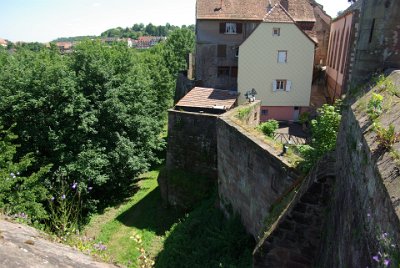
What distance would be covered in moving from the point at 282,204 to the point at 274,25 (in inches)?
697

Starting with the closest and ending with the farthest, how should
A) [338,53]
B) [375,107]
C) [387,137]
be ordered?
[387,137]
[375,107]
[338,53]

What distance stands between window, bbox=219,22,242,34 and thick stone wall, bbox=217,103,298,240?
15.8m

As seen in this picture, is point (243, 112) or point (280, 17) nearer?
point (243, 112)

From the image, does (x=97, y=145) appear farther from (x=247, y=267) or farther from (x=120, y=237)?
(x=247, y=267)

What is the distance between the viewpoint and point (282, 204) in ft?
22.6

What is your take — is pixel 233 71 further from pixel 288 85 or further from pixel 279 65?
pixel 288 85

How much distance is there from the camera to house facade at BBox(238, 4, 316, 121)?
877 inches

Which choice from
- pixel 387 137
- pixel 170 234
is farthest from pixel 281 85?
pixel 387 137

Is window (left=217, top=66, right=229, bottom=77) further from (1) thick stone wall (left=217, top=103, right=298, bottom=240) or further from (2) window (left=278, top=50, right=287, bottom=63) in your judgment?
(1) thick stone wall (left=217, top=103, right=298, bottom=240)

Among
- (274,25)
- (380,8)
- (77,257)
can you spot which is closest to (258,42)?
(274,25)

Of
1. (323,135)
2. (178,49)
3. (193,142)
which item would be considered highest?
(178,49)

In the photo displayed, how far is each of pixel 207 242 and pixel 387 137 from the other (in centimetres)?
918

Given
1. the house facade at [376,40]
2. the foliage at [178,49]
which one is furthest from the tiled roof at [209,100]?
the foliage at [178,49]

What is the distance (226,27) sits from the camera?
27.1 metres
